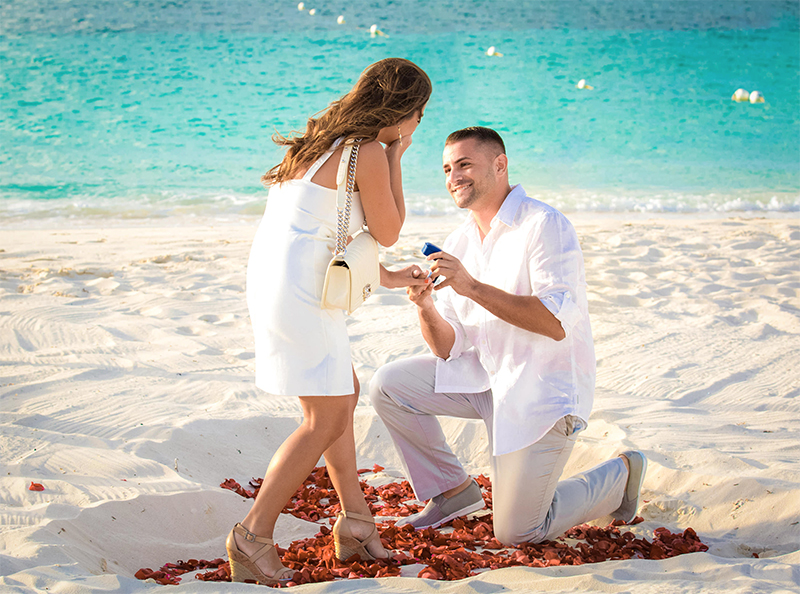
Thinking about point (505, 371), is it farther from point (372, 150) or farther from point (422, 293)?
point (372, 150)

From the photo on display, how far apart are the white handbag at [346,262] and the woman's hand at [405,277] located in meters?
0.35

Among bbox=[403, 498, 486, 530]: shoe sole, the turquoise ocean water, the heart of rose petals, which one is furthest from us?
the turquoise ocean water

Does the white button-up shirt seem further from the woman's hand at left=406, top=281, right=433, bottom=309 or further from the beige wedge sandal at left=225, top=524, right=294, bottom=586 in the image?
the beige wedge sandal at left=225, top=524, right=294, bottom=586

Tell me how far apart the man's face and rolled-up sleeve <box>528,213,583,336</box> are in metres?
0.33

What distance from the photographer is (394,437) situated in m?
2.93

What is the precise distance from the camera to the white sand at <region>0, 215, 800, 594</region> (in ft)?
6.97

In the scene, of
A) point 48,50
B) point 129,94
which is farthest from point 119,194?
point 48,50

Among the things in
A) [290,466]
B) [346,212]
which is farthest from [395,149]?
[290,466]

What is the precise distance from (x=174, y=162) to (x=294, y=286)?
14624 millimetres

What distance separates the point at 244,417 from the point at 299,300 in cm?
169

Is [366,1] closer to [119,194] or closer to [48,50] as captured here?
[48,50]

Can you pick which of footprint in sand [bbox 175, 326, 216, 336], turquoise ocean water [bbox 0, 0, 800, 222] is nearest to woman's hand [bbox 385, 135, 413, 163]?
footprint in sand [bbox 175, 326, 216, 336]

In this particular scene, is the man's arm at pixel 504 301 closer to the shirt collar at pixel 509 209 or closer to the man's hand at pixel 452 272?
the man's hand at pixel 452 272

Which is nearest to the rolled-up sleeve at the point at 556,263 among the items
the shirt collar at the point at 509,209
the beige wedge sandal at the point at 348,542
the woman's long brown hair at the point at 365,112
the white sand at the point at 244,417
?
the shirt collar at the point at 509,209
